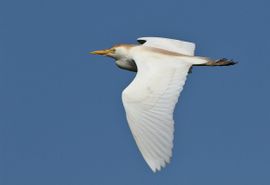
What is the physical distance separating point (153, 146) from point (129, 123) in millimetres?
861

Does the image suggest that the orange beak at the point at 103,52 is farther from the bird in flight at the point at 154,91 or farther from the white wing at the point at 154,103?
the white wing at the point at 154,103

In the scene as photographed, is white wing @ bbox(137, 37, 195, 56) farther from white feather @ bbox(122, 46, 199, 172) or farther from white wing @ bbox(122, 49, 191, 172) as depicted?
white wing @ bbox(122, 49, 191, 172)

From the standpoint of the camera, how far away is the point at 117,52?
16.3 meters

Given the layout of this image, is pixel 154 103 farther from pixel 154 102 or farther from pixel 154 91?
pixel 154 91

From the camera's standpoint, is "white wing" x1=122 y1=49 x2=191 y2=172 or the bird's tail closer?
"white wing" x1=122 y1=49 x2=191 y2=172

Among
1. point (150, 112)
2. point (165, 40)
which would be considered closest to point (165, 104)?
point (150, 112)

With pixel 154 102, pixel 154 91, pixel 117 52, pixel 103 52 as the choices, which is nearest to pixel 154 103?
pixel 154 102

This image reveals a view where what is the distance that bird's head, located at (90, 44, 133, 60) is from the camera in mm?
15977

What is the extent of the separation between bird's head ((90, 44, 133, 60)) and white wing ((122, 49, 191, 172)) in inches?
48.7

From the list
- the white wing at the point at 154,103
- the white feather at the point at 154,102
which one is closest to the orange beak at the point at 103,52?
the white feather at the point at 154,102

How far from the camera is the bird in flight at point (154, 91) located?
11.3 metres

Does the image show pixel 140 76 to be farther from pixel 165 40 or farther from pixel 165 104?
pixel 165 40

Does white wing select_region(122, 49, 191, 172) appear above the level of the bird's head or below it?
below

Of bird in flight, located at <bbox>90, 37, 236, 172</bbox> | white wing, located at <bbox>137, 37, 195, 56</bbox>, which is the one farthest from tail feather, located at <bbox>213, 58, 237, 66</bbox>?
white wing, located at <bbox>137, 37, 195, 56</bbox>
